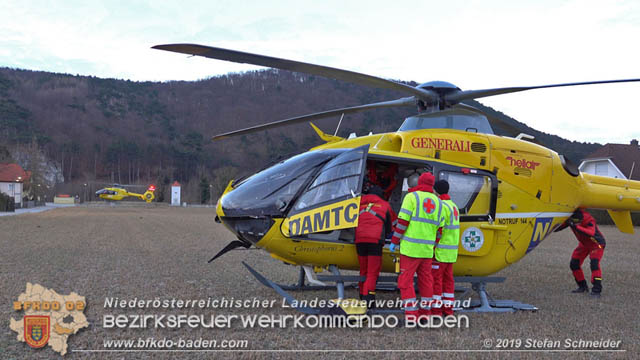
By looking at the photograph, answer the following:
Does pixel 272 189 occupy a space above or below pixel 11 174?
above

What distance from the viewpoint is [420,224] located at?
18.9ft

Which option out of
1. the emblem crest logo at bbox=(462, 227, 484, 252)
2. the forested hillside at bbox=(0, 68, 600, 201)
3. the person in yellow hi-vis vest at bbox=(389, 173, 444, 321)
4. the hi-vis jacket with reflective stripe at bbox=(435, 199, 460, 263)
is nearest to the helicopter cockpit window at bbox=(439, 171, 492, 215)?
the emblem crest logo at bbox=(462, 227, 484, 252)

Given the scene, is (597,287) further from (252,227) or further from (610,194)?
(252,227)

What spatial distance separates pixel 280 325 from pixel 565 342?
3.53 metres

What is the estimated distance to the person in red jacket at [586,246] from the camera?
8383 millimetres

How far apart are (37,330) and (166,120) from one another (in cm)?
15452

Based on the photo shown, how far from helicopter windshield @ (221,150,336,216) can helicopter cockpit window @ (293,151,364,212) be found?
141 millimetres

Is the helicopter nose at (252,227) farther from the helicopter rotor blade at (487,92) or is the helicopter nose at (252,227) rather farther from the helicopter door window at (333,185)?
the helicopter rotor blade at (487,92)

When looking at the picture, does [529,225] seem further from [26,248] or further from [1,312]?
[26,248]

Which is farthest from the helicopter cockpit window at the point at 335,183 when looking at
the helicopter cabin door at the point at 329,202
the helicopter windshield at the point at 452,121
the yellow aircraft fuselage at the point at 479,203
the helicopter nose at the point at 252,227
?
the helicopter windshield at the point at 452,121

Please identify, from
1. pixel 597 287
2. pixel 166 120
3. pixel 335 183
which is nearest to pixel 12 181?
pixel 335 183

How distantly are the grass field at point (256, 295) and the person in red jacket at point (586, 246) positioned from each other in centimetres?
34

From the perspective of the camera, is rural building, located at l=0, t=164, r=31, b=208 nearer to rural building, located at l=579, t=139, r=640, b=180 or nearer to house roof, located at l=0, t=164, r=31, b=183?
house roof, located at l=0, t=164, r=31, b=183

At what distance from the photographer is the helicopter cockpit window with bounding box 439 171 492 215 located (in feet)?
22.5
